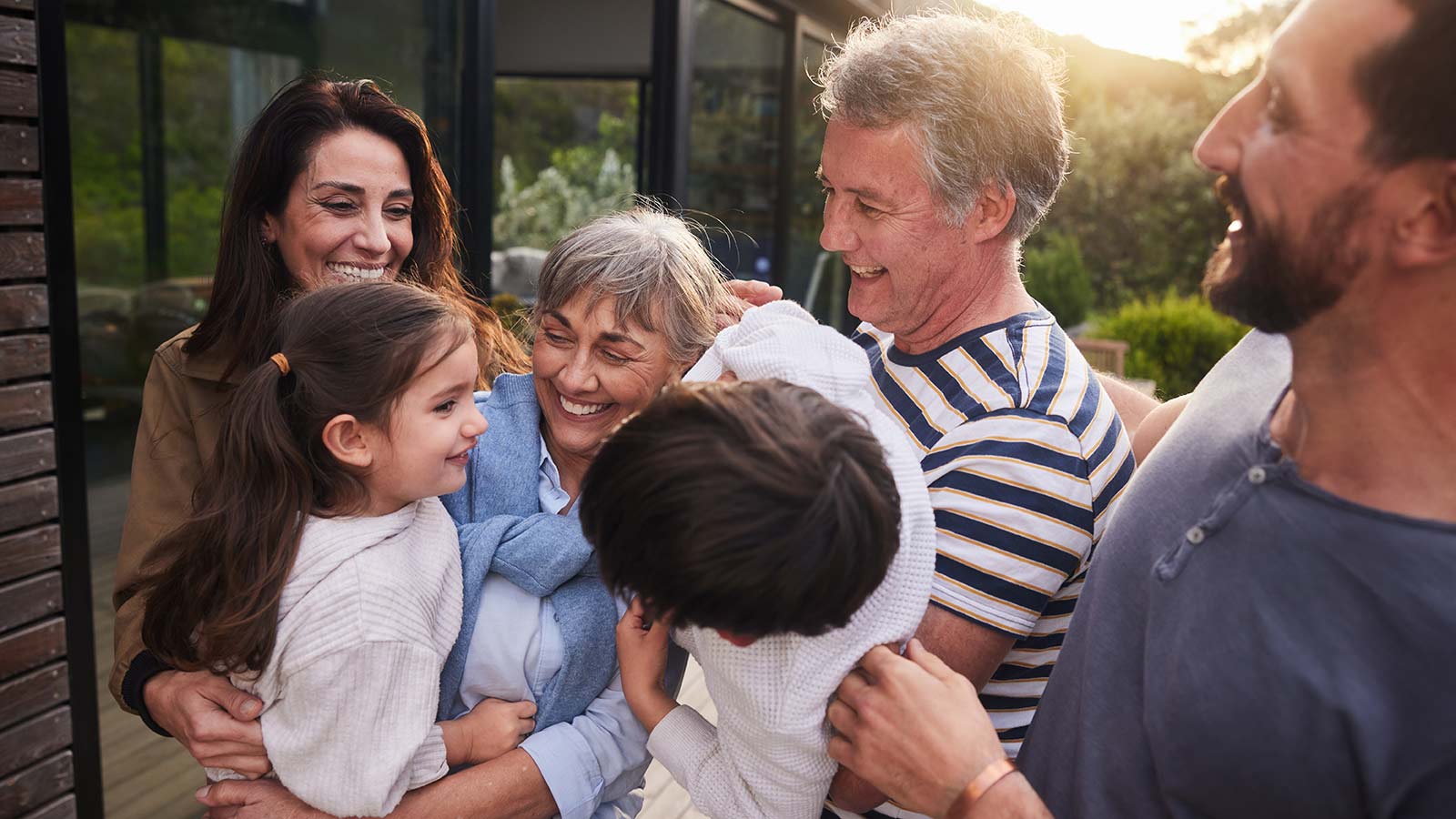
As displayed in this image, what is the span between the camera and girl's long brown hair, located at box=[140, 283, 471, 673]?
124cm

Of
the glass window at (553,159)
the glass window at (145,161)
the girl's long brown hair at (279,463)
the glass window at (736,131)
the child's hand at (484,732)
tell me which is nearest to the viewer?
the girl's long brown hair at (279,463)

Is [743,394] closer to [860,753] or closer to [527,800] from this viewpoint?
[860,753]

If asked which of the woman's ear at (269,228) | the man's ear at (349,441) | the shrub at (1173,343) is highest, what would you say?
the woman's ear at (269,228)

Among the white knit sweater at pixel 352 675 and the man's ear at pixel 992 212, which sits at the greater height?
the man's ear at pixel 992 212

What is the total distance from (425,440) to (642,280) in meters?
0.41

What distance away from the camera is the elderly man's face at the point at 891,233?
58.2 inches

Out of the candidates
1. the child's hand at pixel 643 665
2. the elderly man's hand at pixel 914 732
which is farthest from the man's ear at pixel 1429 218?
the child's hand at pixel 643 665

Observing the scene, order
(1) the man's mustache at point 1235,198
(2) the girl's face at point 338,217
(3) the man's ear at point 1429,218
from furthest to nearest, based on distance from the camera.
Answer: (2) the girl's face at point 338,217 < (1) the man's mustache at point 1235,198 < (3) the man's ear at point 1429,218

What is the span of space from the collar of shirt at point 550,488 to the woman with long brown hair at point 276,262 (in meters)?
0.32

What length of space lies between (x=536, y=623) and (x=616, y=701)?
0.16 metres

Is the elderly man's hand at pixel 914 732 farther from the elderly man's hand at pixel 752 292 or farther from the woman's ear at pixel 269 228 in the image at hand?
the woman's ear at pixel 269 228

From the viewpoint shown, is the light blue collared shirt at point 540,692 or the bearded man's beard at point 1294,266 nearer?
the bearded man's beard at point 1294,266

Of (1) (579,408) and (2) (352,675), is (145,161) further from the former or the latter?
(2) (352,675)

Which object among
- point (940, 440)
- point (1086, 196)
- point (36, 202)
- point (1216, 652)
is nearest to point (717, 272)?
point (940, 440)
